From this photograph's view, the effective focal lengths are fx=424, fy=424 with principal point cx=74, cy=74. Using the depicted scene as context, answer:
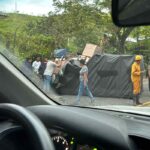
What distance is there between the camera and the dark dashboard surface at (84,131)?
5.39 ft

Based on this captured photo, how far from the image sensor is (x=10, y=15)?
308 centimetres

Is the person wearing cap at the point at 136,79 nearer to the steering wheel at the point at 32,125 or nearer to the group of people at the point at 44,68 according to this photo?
the group of people at the point at 44,68

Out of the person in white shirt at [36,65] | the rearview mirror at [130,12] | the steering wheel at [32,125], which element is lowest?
the steering wheel at [32,125]

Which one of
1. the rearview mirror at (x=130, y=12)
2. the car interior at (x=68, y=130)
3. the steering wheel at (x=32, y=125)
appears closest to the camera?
the rearview mirror at (x=130, y=12)

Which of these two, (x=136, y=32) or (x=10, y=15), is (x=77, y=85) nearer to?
(x=10, y=15)

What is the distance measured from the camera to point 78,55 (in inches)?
113

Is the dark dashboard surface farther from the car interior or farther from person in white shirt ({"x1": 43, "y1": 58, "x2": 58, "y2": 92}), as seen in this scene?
person in white shirt ({"x1": 43, "y1": 58, "x2": 58, "y2": 92})

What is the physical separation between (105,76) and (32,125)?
1830 millimetres

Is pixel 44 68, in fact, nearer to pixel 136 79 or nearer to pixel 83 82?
pixel 83 82

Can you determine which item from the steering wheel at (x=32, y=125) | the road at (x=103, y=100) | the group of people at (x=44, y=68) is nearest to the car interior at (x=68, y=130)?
the steering wheel at (x=32, y=125)

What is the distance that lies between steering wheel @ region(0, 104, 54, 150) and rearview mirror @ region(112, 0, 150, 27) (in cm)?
44

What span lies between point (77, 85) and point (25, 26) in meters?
0.64

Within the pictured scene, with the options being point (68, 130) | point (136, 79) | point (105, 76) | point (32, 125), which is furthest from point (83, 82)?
point (32, 125)

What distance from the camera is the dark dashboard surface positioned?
1.64m
